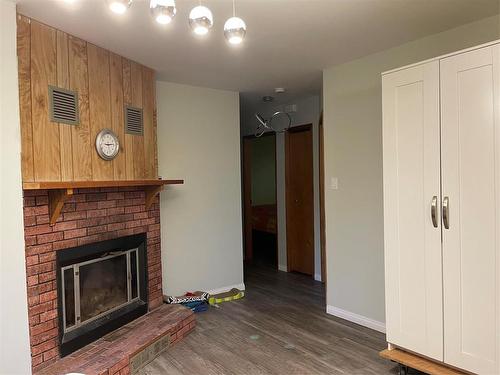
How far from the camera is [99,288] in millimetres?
2760

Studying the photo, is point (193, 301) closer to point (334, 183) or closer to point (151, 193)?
point (151, 193)

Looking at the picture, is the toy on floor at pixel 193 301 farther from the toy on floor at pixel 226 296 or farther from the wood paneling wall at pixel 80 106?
the wood paneling wall at pixel 80 106

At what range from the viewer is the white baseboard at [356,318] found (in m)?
2.99

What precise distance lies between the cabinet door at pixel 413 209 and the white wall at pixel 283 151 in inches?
88.9

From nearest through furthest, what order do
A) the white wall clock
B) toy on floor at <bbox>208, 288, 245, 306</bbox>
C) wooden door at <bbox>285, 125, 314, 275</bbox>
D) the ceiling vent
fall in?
1. the ceiling vent
2. the white wall clock
3. toy on floor at <bbox>208, 288, 245, 306</bbox>
4. wooden door at <bbox>285, 125, 314, 275</bbox>

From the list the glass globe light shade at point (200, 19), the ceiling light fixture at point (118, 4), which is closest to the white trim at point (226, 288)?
the glass globe light shade at point (200, 19)

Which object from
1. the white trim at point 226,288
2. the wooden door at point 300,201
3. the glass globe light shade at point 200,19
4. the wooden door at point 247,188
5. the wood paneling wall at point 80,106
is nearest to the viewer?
the glass globe light shade at point 200,19

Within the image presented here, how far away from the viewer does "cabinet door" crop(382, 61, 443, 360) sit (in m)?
2.05

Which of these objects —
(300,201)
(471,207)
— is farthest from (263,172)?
(471,207)

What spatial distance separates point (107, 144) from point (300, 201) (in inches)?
112

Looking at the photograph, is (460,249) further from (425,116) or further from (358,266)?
(358,266)

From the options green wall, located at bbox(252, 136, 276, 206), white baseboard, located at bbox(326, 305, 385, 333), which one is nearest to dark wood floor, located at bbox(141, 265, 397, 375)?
white baseboard, located at bbox(326, 305, 385, 333)

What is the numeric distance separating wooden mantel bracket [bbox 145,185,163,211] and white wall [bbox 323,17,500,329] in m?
1.60

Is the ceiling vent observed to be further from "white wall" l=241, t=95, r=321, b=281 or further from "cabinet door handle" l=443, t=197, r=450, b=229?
"white wall" l=241, t=95, r=321, b=281
